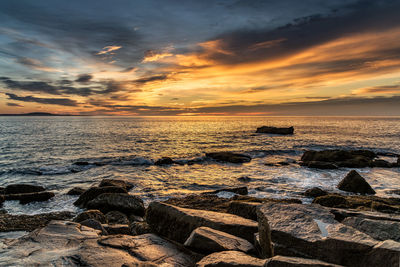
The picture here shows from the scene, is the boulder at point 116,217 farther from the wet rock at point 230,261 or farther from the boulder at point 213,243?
the wet rock at point 230,261

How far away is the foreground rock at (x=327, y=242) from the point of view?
357 centimetres

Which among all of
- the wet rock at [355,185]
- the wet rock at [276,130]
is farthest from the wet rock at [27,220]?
the wet rock at [276,130]

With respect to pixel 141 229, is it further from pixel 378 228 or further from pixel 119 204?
pixel 378 228

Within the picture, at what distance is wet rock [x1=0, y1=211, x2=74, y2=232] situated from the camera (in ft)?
30.9

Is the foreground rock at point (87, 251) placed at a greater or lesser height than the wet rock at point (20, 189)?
greater

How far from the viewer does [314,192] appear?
14695mm

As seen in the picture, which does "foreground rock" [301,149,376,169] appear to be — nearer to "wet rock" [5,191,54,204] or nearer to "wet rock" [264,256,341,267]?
"wet rock" [264,256,341,267]

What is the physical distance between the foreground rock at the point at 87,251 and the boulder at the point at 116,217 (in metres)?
4.26

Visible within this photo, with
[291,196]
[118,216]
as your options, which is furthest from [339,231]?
[291,196]

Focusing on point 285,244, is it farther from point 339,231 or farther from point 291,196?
point 291,196

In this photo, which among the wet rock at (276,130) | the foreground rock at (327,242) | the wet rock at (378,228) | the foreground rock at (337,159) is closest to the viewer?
the foreground rock at (327,242)

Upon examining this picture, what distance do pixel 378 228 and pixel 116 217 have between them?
390 inches

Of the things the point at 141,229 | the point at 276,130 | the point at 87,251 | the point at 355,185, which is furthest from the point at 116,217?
the point at 276,130

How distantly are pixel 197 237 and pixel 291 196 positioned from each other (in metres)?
12.1
